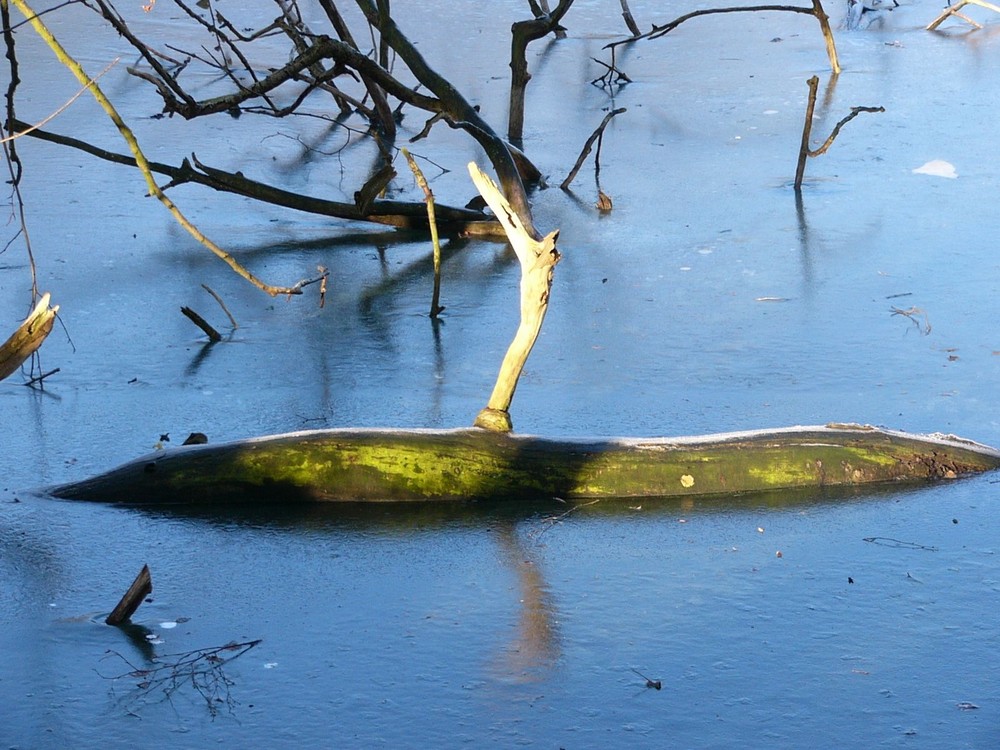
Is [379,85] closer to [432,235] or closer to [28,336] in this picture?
[432,235]

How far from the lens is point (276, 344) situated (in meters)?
6.63

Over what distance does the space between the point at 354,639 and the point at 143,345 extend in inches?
123

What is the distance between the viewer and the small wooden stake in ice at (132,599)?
3.95m

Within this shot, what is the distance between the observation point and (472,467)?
4.84m

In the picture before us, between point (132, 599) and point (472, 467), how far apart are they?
1.33 metres

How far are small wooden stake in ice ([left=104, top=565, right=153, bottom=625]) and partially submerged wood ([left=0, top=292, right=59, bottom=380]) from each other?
1270 millimetres

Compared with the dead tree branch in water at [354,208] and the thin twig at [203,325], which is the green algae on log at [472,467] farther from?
the dead tree branch in water at [354,208]

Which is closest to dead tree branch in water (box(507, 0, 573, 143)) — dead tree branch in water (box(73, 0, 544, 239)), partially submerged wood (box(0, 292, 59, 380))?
dead tree branch in water (box(73, 0, 544, 239))

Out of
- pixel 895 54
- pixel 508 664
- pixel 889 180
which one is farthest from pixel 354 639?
pixel 895 54

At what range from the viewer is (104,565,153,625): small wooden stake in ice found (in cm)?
395

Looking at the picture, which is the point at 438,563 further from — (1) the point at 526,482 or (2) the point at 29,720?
(2) the point at 29,720

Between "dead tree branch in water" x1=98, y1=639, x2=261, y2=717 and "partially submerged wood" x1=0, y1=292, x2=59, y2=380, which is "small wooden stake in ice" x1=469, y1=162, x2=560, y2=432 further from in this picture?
"partially submerged wood" x1=0, y1=292, x2=59, y2=380

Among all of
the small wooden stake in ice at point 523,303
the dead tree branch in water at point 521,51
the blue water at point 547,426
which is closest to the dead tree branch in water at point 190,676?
the blue water at point 547,426

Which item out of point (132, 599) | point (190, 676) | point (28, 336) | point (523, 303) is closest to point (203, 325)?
point (28, 336)
